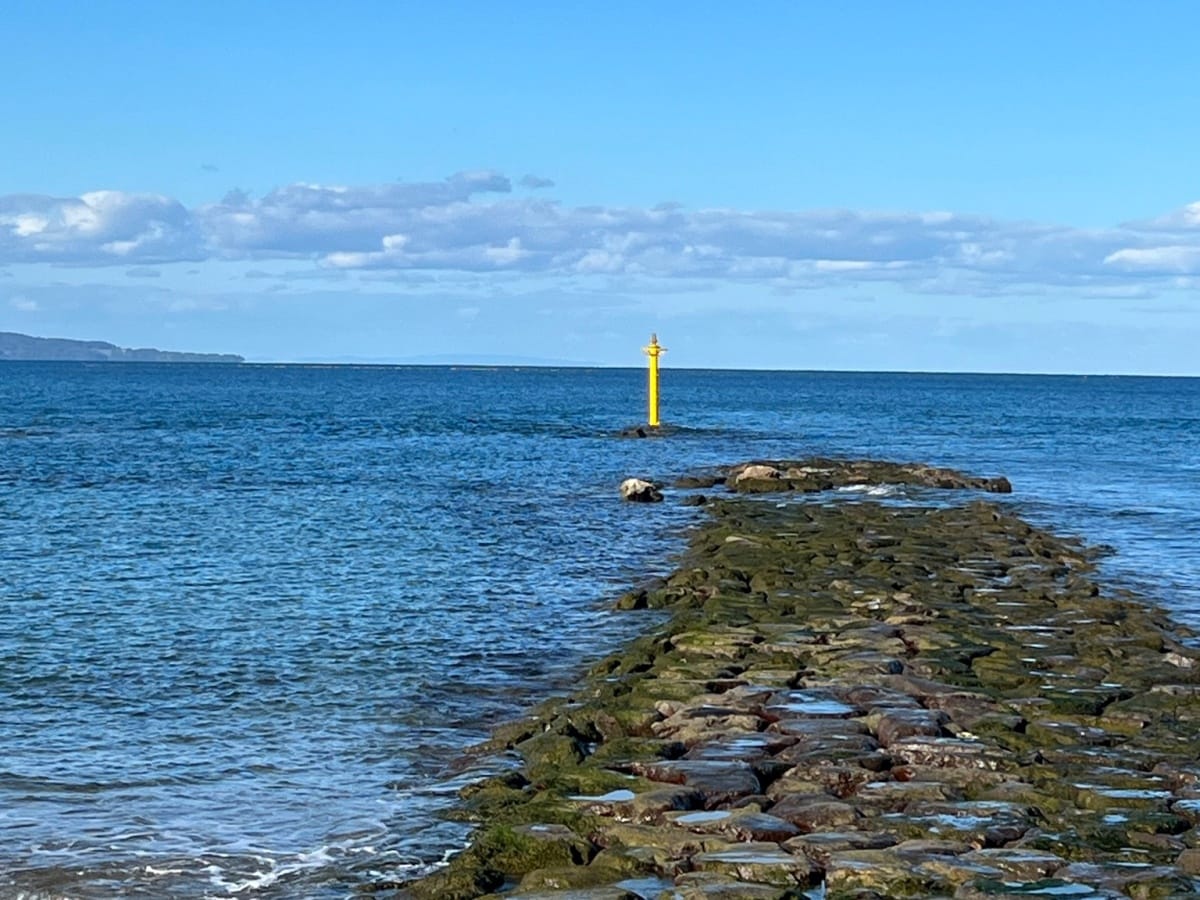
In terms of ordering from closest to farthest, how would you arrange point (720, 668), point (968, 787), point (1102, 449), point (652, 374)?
point (968, 787), point (720, 668), point (1102, 449), point (652, 374)

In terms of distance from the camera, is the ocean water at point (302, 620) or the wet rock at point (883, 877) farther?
the ocean water at point (302, 620)

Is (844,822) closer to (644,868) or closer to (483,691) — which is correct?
(644,868)

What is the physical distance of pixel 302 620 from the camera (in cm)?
2144

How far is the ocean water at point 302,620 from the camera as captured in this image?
1168cm

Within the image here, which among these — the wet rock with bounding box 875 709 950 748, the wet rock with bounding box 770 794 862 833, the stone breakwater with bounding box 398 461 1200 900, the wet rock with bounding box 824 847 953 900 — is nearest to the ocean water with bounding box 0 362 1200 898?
the stone breakwater with bounding box 398 461 1200 900

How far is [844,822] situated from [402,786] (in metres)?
4.05

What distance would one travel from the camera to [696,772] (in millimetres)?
12180

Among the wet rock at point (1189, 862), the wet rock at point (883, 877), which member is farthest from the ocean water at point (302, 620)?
the wet rock at point (1189, 862)

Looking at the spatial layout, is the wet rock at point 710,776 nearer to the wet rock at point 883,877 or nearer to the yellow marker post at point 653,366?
the wet rock at point 883,877

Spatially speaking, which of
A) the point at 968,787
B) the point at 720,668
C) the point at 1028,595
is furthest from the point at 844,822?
the point at 1028,595

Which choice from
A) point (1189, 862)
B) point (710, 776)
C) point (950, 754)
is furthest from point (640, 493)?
point (1189, 862)

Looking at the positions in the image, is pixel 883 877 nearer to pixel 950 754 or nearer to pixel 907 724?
pixel 950 754

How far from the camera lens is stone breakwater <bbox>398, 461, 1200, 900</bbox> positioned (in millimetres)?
9961

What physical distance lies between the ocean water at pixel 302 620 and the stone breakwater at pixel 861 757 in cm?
100
